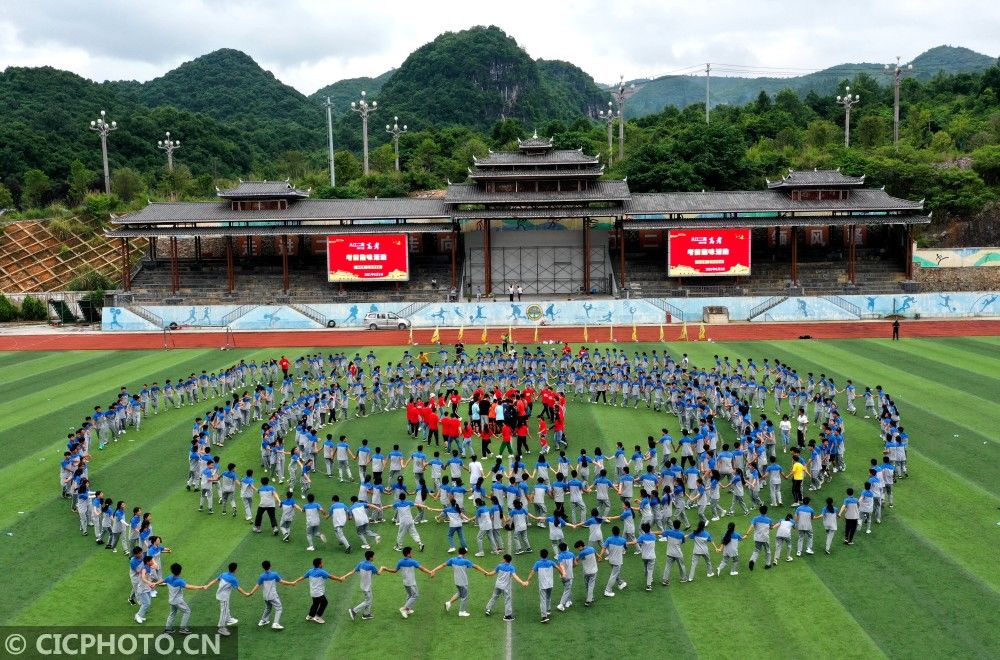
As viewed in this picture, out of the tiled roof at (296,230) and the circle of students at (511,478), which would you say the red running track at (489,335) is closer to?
the tiled roof at (296,230)

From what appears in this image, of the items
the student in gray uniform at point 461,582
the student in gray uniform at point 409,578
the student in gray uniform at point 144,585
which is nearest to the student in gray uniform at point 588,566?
the student in gray uniform at point 461,582

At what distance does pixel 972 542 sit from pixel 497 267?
4572 centimetres

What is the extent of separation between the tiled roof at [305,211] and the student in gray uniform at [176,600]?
45616 mm

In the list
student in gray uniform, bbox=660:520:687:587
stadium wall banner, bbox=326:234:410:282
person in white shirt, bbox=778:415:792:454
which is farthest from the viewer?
stadium wall banner, bbox=326:234:410:282

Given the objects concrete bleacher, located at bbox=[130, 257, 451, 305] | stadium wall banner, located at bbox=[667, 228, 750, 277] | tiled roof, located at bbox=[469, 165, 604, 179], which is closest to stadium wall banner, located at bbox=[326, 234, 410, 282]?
concrete bleacher, located at bbox=[130, 257, 451, 305]

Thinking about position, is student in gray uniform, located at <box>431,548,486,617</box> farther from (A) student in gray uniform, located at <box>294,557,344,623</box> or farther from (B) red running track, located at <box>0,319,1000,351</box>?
(B) red running track, located at <box>0,319,1000,351</box>

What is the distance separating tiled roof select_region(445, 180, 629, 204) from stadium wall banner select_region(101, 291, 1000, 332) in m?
10.1

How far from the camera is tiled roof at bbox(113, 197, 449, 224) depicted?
5684 centimetres

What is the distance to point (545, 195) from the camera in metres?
57.6

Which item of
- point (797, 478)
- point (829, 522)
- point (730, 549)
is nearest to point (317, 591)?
point (730, 549)

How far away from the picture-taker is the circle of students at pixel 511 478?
13.8 metres

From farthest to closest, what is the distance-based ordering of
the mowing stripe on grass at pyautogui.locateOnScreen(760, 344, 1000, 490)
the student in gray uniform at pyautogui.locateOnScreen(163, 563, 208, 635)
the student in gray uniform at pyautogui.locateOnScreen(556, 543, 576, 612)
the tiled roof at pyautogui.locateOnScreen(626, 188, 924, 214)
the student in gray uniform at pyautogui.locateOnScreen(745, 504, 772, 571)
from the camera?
the tiled roof at pyautogui.locateOnScreen(626, 188, 924, 214), the mowing stripe on grass at pyautogui.locateOnScreen(760, 344, 1000, 490), the student in gray uniform at pyautogui.locateOnScreen(745, 504, 772, 571), the student in gray uniform at pyautogui.locateOnScreen(556, 543, 576, 612), the student in gray uniform at pyautogui.locateOnScreen(163, 563, 208, 635)

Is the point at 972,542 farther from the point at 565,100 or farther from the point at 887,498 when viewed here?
the point at 565,100

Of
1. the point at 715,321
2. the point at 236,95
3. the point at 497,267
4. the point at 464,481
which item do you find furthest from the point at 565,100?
the point at 464,481
